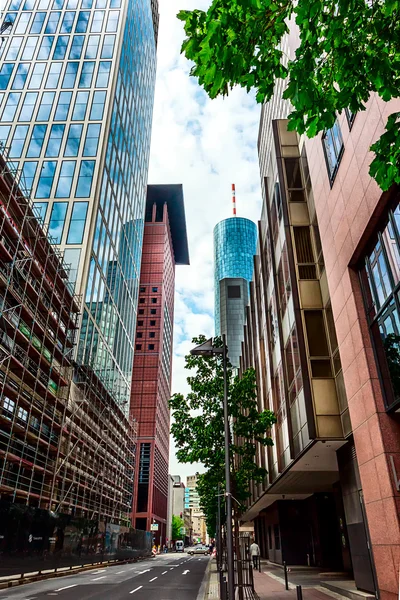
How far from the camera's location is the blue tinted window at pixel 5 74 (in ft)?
164

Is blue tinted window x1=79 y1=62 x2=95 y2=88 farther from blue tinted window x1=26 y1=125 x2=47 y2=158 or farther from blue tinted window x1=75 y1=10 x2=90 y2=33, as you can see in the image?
blue tinted window x1=26 y1=125 x2=47 y2=158

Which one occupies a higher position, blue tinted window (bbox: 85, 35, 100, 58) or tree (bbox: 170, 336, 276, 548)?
blue tinted window (bbox: 85, 35, 100, 58)

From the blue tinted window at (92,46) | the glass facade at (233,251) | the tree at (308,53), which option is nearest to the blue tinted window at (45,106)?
the blue tinted window at (92,46)

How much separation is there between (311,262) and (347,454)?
297 inches

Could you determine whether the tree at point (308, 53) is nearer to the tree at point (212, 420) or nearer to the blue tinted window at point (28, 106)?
the tree at point (212, 420)

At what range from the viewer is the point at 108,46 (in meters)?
53.5

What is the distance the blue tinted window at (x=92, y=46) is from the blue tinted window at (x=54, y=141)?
42.2 ft

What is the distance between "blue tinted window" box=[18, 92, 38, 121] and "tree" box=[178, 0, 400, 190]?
4866 cm

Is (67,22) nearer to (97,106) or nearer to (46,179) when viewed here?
(97,106)

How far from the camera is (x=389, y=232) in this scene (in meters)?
10.7

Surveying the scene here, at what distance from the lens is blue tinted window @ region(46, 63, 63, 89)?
50.0 m

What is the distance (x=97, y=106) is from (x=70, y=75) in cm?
687

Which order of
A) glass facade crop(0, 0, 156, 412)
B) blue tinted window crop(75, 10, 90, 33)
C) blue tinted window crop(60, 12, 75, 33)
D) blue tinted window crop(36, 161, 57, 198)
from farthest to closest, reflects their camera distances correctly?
1. blue tinted window crop(75, 10, 90, 33)
2. blue tinted window crop(60, 12, 75, 33)
3. blue tinted window crop(36, 161, 57, 198)
4. glass facade crop(0, 0, 156, 412)

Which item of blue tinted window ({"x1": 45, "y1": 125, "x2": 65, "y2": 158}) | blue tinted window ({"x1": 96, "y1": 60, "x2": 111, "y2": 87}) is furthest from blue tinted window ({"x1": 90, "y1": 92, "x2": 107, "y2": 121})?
blue tinted window ({"x1": 45, "y1": 125, "x2": 65, "y2": 158})
